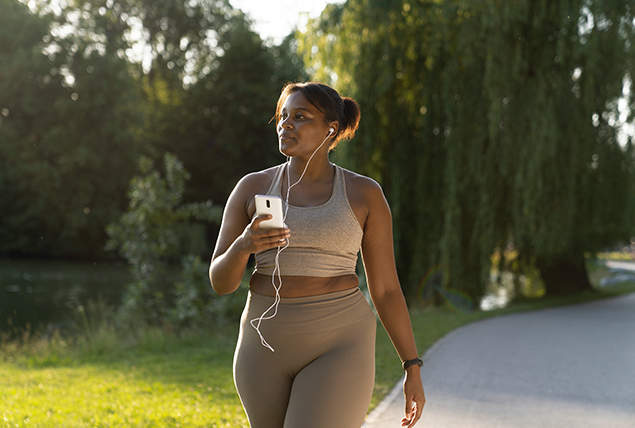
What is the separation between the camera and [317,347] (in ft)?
6.84

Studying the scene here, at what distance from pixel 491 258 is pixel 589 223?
2423 millimetres

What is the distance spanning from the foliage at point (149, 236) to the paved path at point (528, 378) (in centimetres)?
504

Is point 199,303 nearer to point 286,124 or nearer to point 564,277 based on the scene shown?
point 286,124

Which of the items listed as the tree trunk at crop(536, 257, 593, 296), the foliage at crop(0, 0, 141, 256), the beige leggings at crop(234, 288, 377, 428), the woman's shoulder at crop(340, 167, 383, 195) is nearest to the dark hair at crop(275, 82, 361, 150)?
the woman's shoulder at crop(340, 167, 383, 195)

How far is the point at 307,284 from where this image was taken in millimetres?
2096

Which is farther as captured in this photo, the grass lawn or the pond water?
the pond water

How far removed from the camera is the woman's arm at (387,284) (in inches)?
88.6

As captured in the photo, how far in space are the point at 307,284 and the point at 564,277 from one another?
16.7 m

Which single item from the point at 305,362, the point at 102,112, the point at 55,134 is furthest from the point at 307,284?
the point at 102,112

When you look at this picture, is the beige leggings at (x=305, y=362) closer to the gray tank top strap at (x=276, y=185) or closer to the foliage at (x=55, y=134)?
the gray tank top strap at (x=276, y=185)

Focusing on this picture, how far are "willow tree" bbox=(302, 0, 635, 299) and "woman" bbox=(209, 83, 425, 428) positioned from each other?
9813mm

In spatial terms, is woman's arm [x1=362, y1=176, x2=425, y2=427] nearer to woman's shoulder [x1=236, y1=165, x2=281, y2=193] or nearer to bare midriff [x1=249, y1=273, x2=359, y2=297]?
bare midriff [x1=249, y1=273, x2=359, y2=297]

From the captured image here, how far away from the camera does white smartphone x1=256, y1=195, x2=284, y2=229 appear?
1827mm

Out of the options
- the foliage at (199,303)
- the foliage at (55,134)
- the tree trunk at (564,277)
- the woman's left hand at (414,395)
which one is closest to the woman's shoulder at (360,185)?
the woman's left hand at (414,395)
